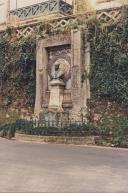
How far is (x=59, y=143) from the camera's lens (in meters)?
13.2

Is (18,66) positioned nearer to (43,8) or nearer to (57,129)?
(43,8)

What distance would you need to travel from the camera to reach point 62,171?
7.64 m

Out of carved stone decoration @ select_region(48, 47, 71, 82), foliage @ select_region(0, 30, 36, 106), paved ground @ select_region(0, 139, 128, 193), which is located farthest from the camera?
foliage @ select_region(0, 30, 36, 106)

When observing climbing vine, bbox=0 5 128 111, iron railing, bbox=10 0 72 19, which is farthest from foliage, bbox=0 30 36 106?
iron railing, bbox=10 0 72 19

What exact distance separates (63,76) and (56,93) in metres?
0.79

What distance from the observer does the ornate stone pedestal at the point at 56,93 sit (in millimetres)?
16381

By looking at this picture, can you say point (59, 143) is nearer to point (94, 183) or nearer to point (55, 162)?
point (55, 162)

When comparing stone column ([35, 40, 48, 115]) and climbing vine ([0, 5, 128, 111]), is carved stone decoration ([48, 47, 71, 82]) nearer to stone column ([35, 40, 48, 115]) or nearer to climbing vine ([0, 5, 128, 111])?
stone column ([35, 40, 48, 115])

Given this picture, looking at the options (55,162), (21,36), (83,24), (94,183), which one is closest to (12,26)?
(21,36)

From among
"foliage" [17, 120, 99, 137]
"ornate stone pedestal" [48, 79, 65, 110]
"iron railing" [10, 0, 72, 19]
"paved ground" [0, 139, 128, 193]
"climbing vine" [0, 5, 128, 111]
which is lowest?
"paved ground" [0, 139, 128, 193]

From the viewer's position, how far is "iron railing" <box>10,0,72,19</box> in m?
20.3

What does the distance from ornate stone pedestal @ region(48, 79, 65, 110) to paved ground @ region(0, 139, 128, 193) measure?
18.7 feet

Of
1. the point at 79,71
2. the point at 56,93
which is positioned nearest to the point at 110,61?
the point at 79,71

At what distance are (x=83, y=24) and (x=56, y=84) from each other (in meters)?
2.56
